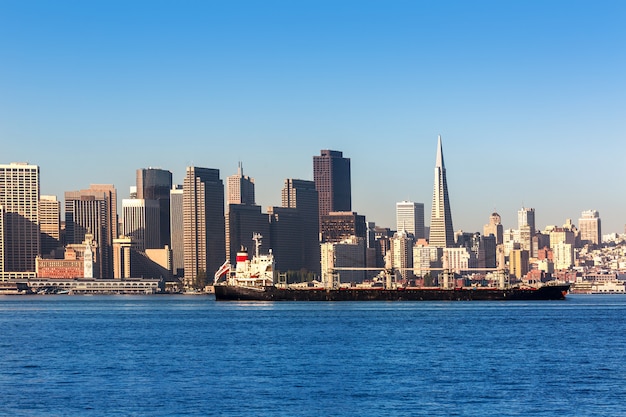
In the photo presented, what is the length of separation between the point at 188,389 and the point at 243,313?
291ft

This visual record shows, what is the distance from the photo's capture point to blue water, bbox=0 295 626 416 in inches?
1981

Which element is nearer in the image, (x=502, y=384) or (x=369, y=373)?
(x=502, y=384)

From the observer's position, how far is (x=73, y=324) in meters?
120

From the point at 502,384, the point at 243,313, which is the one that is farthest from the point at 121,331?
the point at 502,384

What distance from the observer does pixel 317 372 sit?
62.2 meters

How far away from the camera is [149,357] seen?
236ft

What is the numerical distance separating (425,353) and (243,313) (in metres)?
72.3

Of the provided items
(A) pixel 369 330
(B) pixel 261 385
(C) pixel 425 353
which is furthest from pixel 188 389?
(A) pixel 369 330

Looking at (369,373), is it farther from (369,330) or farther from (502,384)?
(369,330)

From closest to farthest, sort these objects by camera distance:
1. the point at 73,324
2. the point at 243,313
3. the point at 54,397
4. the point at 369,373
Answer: the point at 54,397 < the point at 369,373 < the point at 73,324 < the point at 243,313

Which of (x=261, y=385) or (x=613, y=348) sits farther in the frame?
(x=613, y=348)

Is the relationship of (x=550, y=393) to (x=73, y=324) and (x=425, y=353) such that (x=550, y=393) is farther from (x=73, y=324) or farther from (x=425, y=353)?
(x=73, y=324)

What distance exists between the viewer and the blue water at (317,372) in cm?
5031

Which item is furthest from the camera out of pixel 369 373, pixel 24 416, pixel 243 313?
pixel 243 313
